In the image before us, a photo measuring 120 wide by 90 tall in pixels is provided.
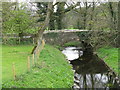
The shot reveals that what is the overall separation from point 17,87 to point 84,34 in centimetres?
2361

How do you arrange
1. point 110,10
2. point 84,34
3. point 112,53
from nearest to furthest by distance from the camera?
point 112,53 < point 110,10 < point 84,34

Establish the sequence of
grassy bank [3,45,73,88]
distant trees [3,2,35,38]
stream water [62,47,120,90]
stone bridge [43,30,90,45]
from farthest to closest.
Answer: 1. stone bridge [43,30,90,45]
2. stream water [62,47,120,90]
3. distant trees [3,2,35,38]
4. grassy bank [3,45,73,88]

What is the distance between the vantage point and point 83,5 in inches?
1592

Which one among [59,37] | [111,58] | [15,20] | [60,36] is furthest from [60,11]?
[15,20]

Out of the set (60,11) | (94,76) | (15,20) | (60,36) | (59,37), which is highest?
(60,11)

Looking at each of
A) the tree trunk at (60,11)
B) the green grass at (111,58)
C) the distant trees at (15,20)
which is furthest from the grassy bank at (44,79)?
the tree trunk at (60,11)

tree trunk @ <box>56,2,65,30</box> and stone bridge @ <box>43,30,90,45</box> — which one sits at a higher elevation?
tree trunk @ <box>56,2,65,30</box>

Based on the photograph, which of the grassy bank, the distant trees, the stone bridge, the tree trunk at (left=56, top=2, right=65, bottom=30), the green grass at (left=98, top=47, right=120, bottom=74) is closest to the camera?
the grassy bank

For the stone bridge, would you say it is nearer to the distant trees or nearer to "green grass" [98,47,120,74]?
"green grass" [98,47,120,74]

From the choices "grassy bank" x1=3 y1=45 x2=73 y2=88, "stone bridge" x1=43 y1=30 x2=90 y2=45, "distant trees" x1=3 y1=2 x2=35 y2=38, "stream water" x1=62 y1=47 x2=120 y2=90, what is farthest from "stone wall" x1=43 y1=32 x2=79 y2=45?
"grassy bank" x1=3 y1=45 x2=73 y2=88

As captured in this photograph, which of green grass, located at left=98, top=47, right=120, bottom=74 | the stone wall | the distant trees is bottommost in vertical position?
green grass, located at left=98, top=47, right=120, bottom=74

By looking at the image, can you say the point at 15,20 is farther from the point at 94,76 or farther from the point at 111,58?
the point at 111,58

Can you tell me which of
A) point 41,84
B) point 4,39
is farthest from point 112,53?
point 4,39

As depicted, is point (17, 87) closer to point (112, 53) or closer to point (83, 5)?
point (112, 53)
